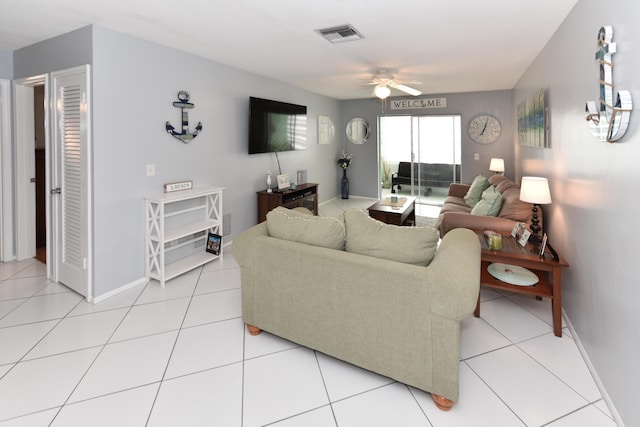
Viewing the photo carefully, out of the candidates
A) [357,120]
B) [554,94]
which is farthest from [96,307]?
[357,120]

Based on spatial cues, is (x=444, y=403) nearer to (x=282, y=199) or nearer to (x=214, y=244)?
(x=214, y=244)

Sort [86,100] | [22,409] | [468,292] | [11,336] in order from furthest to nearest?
[86,100] < [11,336] < [22,409] < [468,292]

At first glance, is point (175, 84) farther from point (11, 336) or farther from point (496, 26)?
point (496, 26)

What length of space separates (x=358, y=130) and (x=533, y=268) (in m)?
6.12

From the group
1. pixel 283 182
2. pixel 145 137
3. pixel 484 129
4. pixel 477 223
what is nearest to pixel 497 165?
pixel 484 129

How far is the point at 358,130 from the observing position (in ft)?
26.6

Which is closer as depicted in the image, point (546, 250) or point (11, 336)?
point (11, 336)

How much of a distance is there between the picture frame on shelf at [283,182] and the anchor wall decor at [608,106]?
411 centimetres

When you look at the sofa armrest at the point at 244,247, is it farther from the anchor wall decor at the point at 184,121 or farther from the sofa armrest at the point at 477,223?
the sofa armrest at the point at 477,223

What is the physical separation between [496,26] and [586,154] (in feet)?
4.72

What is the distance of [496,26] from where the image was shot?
9.64 ft

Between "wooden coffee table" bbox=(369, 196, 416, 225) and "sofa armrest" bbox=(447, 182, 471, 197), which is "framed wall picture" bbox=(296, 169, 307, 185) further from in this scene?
"sofa armrest" bbox=(447, 182, 471, 197)

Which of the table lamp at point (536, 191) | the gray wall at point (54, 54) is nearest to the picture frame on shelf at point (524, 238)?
A: the table lamp at point (536, 191)

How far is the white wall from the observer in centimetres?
301
